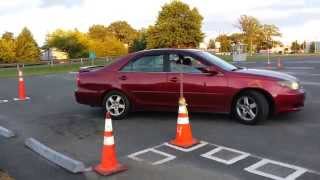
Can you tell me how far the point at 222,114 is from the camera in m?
9.27

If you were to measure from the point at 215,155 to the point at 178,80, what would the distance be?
257 cm

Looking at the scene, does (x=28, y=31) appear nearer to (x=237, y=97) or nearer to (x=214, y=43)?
(x=214, y=43)

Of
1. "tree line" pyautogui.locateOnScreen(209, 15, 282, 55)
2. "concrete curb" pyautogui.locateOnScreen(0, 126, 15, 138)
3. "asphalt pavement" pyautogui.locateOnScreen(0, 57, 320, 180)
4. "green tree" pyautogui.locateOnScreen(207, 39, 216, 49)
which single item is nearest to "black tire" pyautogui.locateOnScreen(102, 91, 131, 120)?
"asphalt pavement" pyautogui.locateOnScreen(0, 57, 320, 180)

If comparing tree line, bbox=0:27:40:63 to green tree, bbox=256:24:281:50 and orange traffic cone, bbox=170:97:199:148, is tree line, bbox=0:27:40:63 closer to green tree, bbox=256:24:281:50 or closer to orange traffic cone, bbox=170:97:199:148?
green tree, bbox=256:24:281:50

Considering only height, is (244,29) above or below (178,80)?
above

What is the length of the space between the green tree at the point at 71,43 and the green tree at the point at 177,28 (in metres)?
13.3

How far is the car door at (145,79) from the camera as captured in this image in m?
8.87

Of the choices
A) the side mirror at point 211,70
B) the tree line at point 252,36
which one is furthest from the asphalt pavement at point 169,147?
the tree line at point 252,36

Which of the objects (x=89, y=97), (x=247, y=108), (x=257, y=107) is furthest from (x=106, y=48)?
(x=257, y=107)

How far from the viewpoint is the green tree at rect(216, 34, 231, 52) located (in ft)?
268

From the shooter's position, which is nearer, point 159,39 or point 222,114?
point 222,114

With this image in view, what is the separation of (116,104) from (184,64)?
167 cm

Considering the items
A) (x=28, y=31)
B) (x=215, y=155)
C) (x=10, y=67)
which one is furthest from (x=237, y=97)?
(x=28, y=31)

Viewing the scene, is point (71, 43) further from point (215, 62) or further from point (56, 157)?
point (56, 157)
